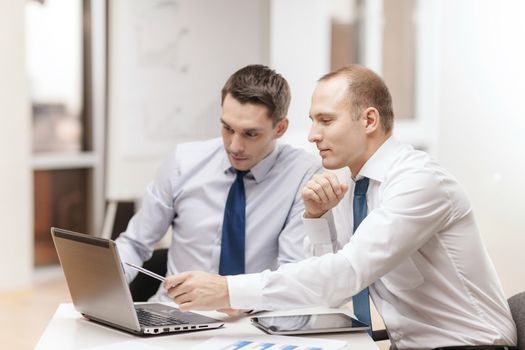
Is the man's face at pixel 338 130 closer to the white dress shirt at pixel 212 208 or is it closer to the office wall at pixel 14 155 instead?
the white dress shirt at pixel 212 208

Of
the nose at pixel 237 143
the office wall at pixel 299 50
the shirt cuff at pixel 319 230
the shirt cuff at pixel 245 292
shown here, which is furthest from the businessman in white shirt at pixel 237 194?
the office wall at pixel 299 50

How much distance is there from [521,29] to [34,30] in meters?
3.49

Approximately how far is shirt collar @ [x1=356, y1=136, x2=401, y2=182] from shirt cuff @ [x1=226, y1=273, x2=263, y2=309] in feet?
1.46

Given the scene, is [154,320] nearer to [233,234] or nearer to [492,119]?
[233,234]

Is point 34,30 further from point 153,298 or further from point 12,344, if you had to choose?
point 153,298

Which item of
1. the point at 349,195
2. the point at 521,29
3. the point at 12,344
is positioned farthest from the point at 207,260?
the point at 521,29

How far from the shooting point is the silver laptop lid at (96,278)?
1752 mm

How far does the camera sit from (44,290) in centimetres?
539

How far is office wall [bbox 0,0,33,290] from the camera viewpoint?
16.8 ft

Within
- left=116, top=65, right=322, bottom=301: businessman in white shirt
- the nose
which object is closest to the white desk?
left=116, top=65, right=322, bottom=301: businessman in white shirt

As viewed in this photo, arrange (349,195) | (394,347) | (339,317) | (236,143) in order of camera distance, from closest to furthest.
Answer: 1. (339,317)
2. (394,347)
3. (349,195)
4. (236,143)

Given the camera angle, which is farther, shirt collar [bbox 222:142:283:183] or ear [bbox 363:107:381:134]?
shirt collar [bbox 222:142:283:183]

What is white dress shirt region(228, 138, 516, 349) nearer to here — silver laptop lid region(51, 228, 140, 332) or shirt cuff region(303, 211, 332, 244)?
shirt cuff region(303, 211, 332, 244)

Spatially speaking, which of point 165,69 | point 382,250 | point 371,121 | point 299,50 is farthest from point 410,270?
point 299,50
